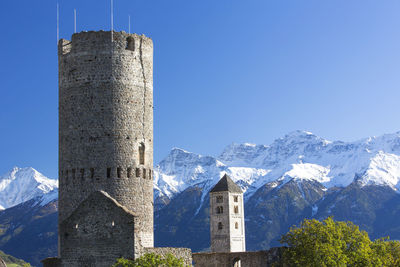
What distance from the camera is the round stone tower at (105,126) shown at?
47250 millimetres

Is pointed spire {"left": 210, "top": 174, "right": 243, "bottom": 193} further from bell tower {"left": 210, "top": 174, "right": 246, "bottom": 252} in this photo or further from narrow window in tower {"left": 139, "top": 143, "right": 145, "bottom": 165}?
narrow window in tower {"left": 139, "top": 143, "right": 145, "bottom": 165}

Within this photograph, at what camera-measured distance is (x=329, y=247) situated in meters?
53.1

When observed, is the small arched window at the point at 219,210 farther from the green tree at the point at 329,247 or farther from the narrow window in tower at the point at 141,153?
the narrow window in tower at the point at 141,153

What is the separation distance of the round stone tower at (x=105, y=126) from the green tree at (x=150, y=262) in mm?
2895

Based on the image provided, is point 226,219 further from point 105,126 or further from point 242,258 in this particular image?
point 105,126

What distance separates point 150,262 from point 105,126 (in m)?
9.87

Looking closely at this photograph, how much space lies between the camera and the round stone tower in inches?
1860

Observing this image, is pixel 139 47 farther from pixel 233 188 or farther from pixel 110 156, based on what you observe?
pixel 233 188

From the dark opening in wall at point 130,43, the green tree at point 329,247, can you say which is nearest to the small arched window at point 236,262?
the green tree at point 329,247

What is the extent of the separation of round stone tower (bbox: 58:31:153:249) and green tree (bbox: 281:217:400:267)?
42.5 feet

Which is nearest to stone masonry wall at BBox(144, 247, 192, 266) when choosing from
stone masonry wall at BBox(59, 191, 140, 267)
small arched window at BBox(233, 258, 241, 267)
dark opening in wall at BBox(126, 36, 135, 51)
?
stone masonry wall at BBox(59, 191, 140, 267)

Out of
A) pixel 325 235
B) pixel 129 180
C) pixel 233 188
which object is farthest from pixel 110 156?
pixel 233 188

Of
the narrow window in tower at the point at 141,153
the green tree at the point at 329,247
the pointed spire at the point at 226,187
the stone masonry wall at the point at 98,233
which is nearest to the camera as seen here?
the stone masonry wall at the point at 98,233

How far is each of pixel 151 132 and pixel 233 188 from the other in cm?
5775
